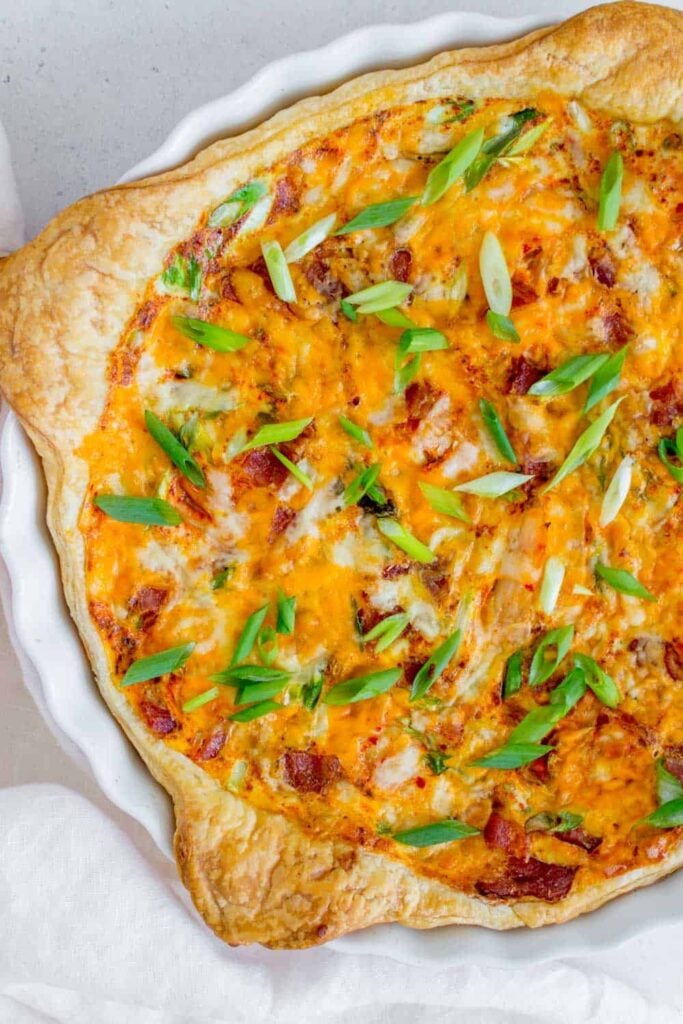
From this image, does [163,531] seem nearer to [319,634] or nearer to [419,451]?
[319,634]

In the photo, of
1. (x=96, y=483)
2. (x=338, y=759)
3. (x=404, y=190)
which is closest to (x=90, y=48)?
(x=404, y=190)

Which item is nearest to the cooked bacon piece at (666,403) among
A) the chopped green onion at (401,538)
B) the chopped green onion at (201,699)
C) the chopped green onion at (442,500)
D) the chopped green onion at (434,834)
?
the chopped green onion at (442,500)

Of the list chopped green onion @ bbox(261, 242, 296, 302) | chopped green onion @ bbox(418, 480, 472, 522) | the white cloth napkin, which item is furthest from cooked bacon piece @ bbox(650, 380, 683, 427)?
the white cloth napkin

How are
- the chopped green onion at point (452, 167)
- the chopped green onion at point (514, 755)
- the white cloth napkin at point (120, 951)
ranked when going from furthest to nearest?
the white cloth napkin at point (120, 951) < the chopped green onion at point (514, 755) < the chopped green onion at point (452, 167)

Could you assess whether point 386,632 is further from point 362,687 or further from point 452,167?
point 452,167

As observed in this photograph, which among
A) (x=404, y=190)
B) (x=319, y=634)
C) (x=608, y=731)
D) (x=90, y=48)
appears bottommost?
(x=608, y=731)

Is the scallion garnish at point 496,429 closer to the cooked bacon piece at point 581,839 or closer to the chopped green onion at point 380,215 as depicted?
the chopped green onion at point 380,215

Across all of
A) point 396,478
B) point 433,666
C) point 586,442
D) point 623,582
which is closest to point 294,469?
point 396,478
